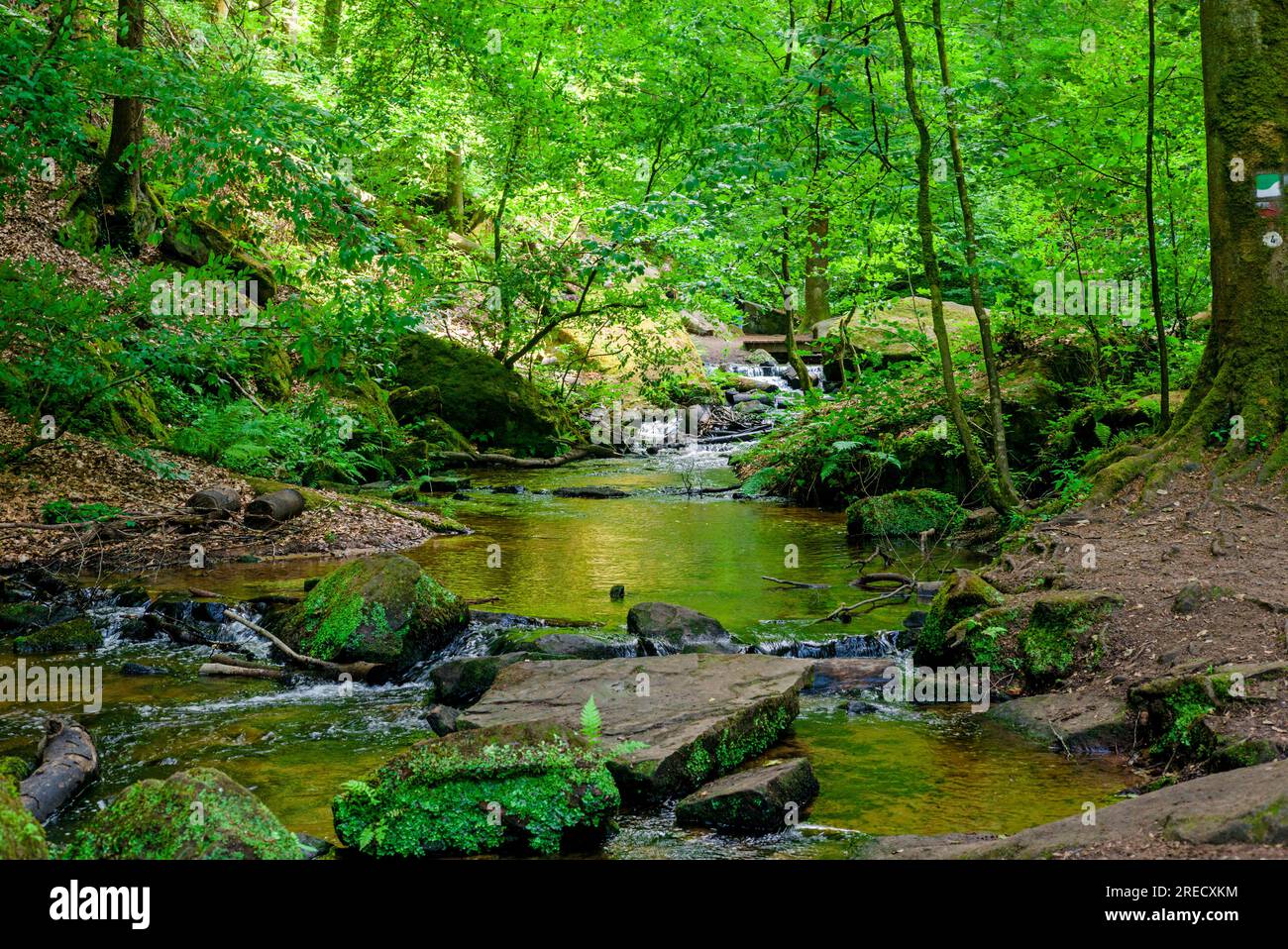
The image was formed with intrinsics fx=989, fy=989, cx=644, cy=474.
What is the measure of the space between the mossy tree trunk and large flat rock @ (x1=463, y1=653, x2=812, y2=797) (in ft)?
15.1

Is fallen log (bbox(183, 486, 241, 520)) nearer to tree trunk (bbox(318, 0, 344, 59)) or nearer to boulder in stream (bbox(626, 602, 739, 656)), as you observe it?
boulder in stream (bbox(626, 602, 739, 656))

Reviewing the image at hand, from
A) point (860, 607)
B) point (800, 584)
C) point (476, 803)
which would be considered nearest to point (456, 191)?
point (800, 584)

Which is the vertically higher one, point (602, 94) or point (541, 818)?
point (602, 94)

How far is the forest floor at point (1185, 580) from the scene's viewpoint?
6141 millimetres

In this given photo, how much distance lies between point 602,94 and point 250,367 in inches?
340

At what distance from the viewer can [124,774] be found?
5945 mm

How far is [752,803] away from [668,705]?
1.41m

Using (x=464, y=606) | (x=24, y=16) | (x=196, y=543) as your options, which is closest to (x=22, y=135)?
(x=24, y=16)

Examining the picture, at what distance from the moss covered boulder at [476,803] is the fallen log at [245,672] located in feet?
10.7

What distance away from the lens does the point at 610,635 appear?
8.83 metres

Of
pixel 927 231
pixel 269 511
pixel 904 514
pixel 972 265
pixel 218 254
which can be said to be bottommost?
pixel 904 514

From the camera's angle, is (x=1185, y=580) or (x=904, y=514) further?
(x=904, y=514)

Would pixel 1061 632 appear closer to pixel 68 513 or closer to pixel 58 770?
pixel 58 770
